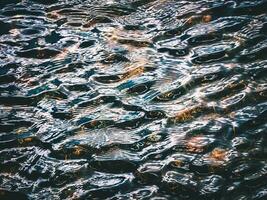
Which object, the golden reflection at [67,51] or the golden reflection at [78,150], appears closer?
the golden reflection at [78,150]

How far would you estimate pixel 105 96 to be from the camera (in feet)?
21.8

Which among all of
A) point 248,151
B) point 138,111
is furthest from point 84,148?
point 248,151

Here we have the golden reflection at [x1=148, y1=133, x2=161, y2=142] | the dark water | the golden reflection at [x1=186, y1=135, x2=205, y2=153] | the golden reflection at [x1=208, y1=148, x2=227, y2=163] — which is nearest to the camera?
the dark water

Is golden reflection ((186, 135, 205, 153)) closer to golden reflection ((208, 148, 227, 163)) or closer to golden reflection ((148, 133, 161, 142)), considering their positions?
golden reflection ((208, 148, 227, 163))

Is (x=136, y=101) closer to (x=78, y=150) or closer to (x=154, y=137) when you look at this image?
(x=154, y=137)

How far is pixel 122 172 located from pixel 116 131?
2.94 ft

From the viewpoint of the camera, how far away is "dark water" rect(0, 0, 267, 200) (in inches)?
199

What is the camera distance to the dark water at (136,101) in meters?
5.05

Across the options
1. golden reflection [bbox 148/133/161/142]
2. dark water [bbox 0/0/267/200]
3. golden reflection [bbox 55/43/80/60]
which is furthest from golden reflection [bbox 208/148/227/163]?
golden reflection [bbox 55/43/80/60]

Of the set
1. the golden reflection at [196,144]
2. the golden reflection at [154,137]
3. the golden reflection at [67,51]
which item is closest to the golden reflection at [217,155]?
the golden reflection at [196,144]

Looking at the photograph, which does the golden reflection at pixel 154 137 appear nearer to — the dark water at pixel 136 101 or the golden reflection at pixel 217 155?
the dark water at pixel 136 101

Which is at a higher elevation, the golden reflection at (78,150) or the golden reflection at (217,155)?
the golden reflection at (78,150)

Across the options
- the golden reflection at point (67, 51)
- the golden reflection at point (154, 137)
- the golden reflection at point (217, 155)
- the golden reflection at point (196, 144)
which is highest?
the golden reflection at point (67, 51)

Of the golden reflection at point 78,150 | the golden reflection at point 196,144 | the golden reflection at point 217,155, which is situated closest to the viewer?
the golden reflection at point 217,155
